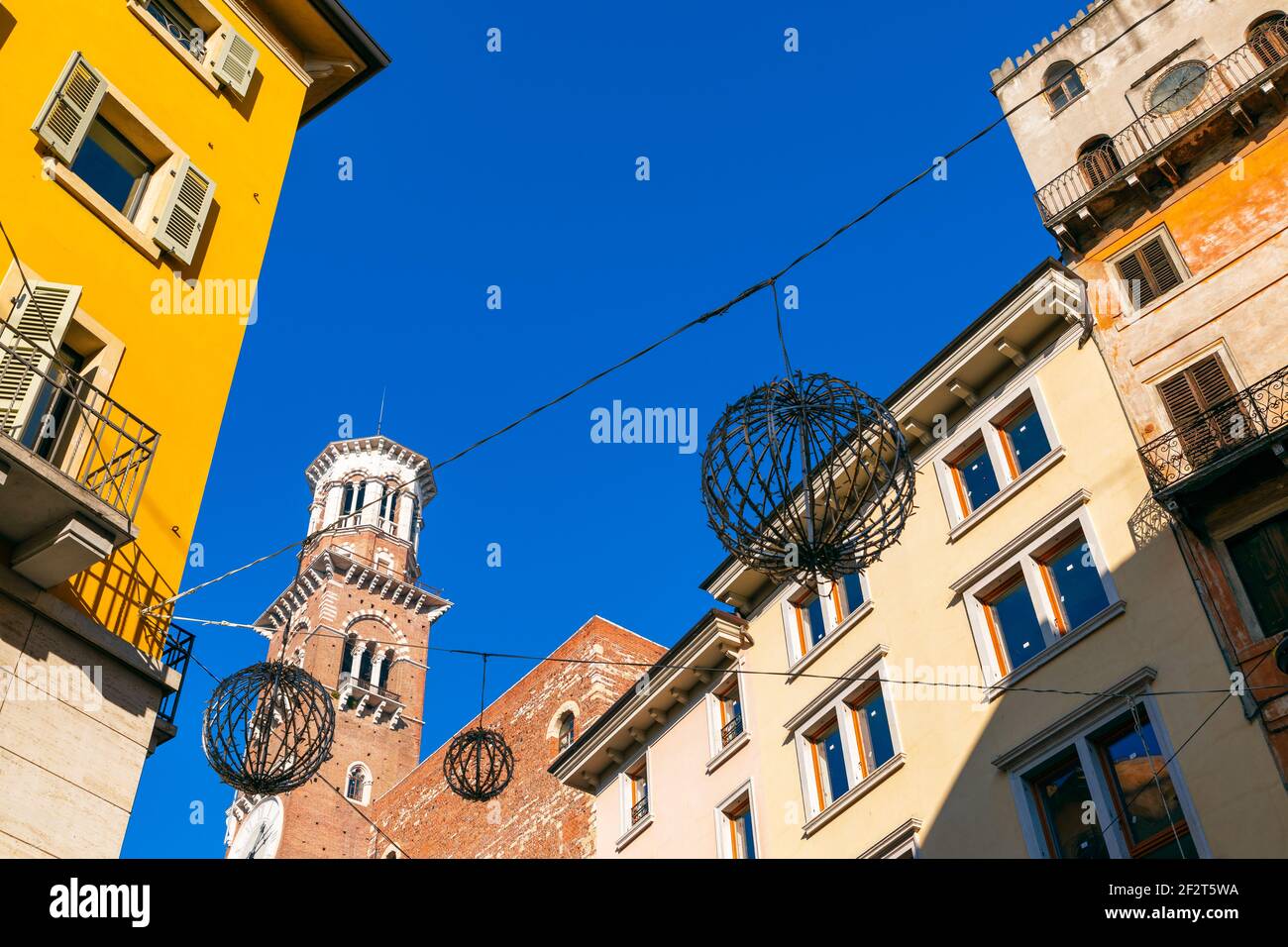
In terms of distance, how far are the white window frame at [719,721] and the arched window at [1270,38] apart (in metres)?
13.6

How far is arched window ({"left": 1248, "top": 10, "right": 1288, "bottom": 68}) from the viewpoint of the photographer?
18.9 m

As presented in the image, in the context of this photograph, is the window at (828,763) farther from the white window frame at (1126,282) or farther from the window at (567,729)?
the window at (567,729)

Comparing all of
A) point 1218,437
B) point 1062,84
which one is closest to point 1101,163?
point 1062,84

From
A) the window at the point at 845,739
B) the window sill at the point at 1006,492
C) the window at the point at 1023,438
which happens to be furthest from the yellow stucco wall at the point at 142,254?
the window at the point at 1023,438

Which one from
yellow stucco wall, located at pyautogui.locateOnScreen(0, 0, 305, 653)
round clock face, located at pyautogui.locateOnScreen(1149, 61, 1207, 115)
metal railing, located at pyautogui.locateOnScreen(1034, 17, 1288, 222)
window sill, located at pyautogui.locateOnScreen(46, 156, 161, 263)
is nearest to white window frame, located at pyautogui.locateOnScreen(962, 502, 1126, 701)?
metal railing, located at pyautogui.locateOnScreen(1034, 17, 1288, 222)

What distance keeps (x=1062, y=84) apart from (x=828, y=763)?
13931mm

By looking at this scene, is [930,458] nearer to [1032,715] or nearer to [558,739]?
[1032,715]

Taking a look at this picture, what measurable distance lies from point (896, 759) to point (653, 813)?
736 centimetres

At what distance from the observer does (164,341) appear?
12.5 metres

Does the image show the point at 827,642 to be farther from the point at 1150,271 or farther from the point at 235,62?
the point at 235,62

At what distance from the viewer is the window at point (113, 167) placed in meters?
12.8

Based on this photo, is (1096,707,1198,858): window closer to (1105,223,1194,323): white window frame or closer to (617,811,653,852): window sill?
(1105,223,1194,323): white window frame

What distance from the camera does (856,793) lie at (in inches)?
719
